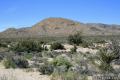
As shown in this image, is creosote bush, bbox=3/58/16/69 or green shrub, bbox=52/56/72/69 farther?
creosote bush, bbox=3/58/16/69

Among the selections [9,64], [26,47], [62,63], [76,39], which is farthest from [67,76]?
[76,39]

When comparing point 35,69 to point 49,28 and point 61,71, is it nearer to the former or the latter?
point 61,71

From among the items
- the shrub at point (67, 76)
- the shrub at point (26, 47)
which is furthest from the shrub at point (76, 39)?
the shrub at point (67, 76)

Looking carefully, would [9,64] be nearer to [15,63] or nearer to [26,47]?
[15,63]

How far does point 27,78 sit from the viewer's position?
12.5 m

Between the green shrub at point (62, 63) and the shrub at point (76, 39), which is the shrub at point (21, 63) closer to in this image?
the green shrub at point (62, 63)

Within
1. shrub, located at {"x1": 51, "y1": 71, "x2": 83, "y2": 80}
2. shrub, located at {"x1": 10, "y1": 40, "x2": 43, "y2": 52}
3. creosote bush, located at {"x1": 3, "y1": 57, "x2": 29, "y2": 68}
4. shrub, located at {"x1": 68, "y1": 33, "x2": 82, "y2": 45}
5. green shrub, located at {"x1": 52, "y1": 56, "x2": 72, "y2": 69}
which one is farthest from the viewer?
shrub, located at {"x1": 68, "y1": 33, "x2": 82, "y2": 45}

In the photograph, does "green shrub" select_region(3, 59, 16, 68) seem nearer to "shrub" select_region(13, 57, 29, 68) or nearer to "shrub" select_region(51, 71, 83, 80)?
"shrub" select_region(13, 57, 29, 68)

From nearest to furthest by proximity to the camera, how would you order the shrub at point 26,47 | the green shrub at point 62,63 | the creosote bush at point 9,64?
the green shrub at point 62,63 < the creosote bush at point 9,64 < the shrub at point 26,47

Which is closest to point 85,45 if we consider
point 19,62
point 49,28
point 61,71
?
point 19,62

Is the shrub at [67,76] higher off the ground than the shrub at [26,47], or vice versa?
the shrub at [67,76]

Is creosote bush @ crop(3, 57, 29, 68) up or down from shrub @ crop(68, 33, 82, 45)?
up

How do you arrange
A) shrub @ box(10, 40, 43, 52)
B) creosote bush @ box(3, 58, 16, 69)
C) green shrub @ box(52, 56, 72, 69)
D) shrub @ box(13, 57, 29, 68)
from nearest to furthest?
green shrub @ box(52, 56, 72, 69), creosote bush @ box(3, 58, 16, 69), shrub @ box(13, 57, 29, 68), shrub @ box(10, 40, 43, 52)

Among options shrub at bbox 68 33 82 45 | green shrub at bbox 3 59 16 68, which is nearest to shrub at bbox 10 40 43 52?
green shrub at bbox 3 59 16 68
